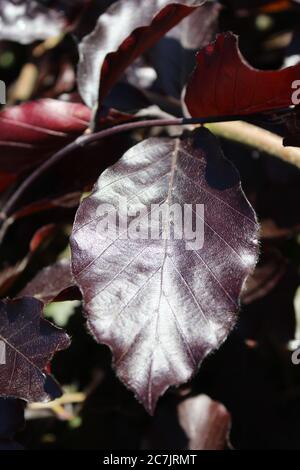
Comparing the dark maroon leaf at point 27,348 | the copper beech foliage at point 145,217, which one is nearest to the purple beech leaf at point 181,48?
the copper beech foliage at point 145,217

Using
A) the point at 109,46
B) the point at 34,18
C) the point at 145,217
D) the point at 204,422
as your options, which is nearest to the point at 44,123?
the point at 109,46

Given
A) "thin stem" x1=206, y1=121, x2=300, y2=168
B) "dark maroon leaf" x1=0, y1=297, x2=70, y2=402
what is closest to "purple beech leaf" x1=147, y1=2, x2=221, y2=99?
"thin stem" x1=206, y1=121, x2=300, y2=168

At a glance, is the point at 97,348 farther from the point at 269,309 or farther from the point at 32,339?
the point at 32,339

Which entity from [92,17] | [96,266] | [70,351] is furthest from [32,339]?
[92,17]

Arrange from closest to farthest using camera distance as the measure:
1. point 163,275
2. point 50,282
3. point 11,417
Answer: point 163,275 < point 11,417 < point 50,282

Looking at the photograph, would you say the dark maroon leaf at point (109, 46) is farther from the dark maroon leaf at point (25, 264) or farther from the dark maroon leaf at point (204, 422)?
the dark maroon leaf at point (204, 422)

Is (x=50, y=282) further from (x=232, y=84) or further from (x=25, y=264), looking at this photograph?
(x=232, y=84)
